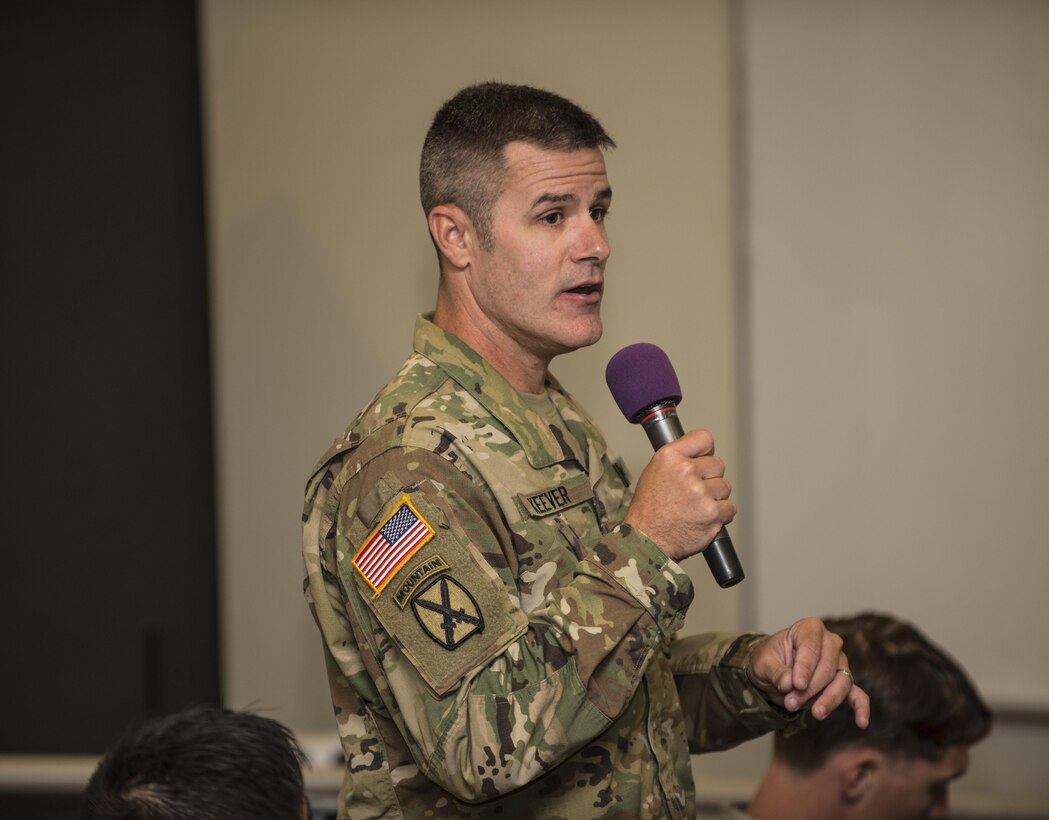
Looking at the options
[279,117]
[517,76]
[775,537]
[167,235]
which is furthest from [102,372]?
[775,537]

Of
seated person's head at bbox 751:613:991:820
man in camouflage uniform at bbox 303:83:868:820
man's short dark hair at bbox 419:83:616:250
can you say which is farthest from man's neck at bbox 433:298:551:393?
seated person's head at bbox 751:613:991:820

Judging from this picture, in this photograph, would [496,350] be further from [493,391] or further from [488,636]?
[488,636]

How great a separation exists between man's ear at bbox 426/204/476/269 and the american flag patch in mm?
429

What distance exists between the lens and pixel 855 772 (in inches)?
76.8

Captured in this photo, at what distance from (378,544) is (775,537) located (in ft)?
5.24

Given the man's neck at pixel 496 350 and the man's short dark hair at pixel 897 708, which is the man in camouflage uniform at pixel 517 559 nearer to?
the man's neck at pixel 496 350

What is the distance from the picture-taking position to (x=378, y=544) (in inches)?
56.8

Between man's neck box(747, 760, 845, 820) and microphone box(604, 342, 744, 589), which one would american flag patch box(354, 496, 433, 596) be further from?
man's neck box(747, 760, 845, 820)

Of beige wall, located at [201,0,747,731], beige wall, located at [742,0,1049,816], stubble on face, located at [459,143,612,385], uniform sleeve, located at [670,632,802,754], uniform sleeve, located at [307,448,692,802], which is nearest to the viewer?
uniform sleeve, located at [307,448,692,802]

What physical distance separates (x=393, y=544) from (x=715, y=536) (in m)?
0.36

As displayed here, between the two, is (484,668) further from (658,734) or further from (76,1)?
(76,1)

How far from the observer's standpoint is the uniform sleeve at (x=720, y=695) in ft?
5.85

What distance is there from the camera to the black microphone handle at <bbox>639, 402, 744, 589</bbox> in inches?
57.3

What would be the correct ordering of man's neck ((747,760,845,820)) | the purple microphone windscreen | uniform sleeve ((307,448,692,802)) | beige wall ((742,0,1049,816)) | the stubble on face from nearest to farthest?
uniform sleeve ((307,448,692,802)) < the purple microphone windscreen < the stubble on face < man's neck ((747,760,845,820)) < beige wall ((742,0,1049,816))
